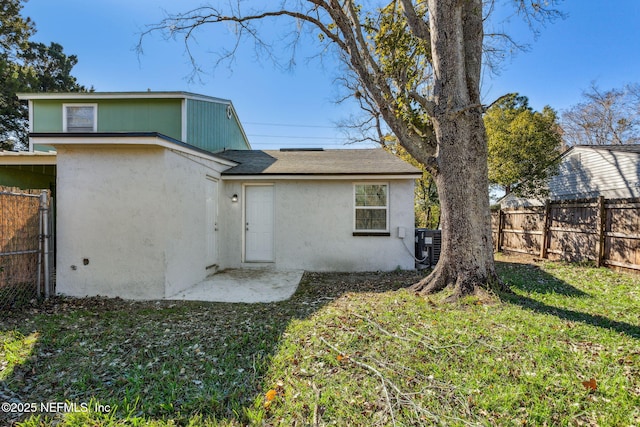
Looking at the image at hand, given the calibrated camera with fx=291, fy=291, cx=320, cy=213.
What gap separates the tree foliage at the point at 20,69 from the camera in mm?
14820

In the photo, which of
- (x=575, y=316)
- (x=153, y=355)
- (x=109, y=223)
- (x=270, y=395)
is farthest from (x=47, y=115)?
(x=575, y=316)

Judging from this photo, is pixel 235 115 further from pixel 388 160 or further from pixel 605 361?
pixel 605 361

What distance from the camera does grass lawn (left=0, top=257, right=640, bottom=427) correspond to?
235cm

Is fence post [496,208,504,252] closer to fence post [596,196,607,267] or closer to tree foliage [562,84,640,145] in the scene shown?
fence post [596,196,607,267]

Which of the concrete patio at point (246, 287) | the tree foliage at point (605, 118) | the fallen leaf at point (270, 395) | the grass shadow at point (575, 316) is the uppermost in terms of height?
the tree foliage at point (605, 118)

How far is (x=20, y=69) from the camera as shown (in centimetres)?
1641

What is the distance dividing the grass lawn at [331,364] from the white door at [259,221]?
11.3ft

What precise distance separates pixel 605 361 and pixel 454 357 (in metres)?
1.42

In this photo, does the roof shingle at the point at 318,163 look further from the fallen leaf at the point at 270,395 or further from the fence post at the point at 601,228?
the fallen leaf at the point at 270,395

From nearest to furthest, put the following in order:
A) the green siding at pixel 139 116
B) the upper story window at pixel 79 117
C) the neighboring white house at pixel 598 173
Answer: the green siding at pixel 139 116 < the upper story window at pixel 79 117 < the neighboring white house at pixel 598 173

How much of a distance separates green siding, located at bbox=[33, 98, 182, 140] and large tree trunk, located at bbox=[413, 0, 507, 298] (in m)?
7.91

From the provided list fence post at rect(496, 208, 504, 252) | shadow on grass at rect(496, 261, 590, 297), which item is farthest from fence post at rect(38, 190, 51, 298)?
fence post at rect(496, 208, 504, 252)

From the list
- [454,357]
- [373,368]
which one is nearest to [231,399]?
[373,368]

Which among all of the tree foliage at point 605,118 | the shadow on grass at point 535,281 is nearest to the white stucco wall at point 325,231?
the shadow on grass at point 535,281
